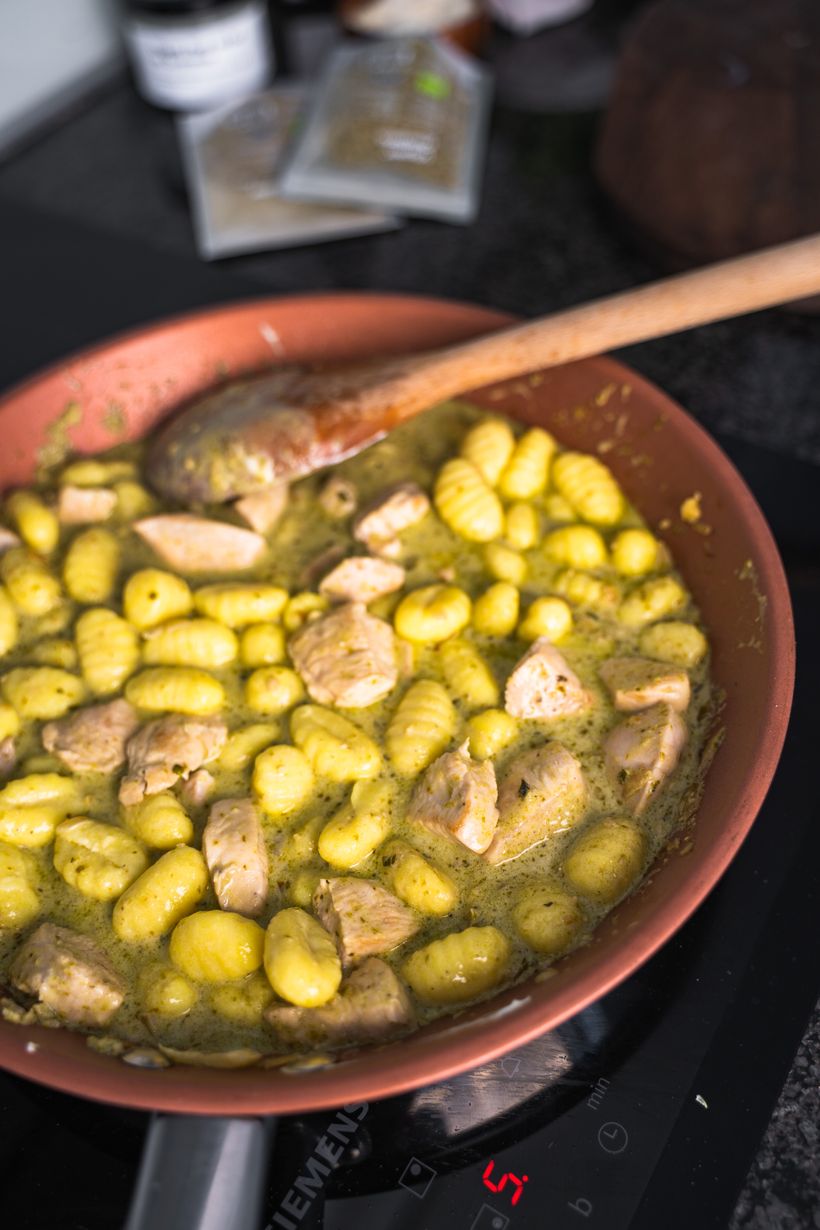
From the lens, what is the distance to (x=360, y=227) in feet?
6.09

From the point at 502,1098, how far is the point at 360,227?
1434mm

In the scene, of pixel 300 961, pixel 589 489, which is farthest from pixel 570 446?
pixel 300 961

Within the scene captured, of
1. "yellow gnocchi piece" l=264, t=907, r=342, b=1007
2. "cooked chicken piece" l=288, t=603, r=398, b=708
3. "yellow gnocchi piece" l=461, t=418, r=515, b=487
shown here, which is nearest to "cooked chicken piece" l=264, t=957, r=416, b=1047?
"yellow gnocchi piece" l=264, t=907, r=342, b=1007

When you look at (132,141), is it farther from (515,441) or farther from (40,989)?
(40,989)

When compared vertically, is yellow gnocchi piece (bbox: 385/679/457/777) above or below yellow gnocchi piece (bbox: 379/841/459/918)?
above

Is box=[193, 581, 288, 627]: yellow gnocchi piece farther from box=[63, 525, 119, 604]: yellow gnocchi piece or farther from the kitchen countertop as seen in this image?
the kitchen countertop

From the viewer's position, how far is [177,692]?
3.91 ft

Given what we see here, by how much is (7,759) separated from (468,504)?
2.03 ft

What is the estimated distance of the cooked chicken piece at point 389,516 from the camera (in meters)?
1.35

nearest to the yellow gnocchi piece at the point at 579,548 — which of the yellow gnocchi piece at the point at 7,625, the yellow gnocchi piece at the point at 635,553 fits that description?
the yellow gnocchi piece at the point at 635,553

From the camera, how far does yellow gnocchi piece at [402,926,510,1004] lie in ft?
3.14

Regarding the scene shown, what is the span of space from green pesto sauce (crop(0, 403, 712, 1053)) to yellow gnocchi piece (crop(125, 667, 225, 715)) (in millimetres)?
44

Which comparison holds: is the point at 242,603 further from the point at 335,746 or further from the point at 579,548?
the point at 579,548

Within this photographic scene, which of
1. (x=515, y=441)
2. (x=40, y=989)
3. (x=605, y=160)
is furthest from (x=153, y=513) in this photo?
(x=605, y=160)
